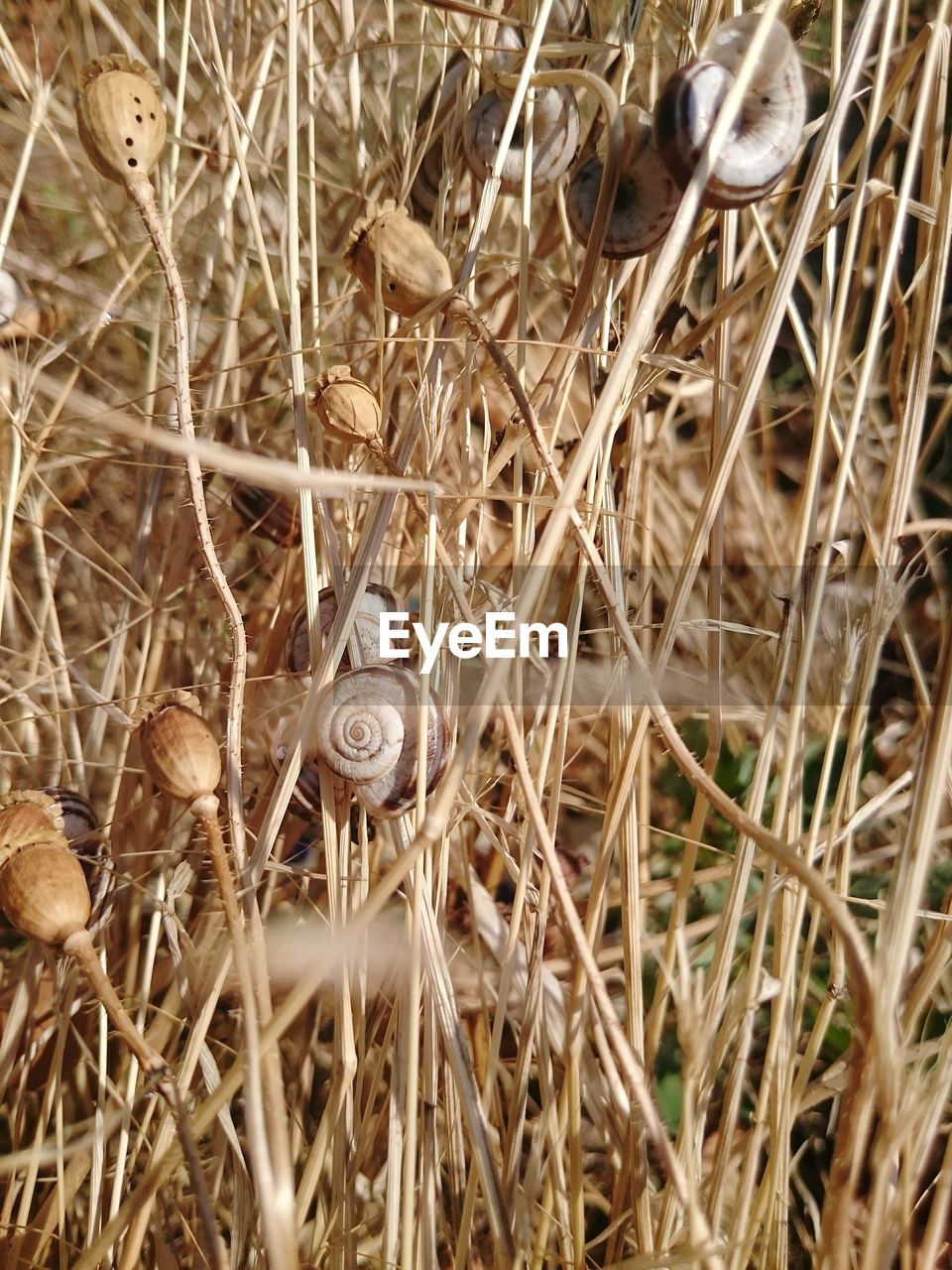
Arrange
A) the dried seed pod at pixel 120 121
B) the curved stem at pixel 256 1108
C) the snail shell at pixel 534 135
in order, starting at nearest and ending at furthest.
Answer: the curved stem at pixel 256 1108
the dried seed pod at pixel 120 121
the snail shell at pixel 534 135

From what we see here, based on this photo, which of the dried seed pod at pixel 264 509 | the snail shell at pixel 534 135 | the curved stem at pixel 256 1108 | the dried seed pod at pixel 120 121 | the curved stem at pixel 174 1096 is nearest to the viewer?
the curved stem at pixel 256 1108

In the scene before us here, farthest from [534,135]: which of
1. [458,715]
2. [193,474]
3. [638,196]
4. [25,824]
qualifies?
[25,824]

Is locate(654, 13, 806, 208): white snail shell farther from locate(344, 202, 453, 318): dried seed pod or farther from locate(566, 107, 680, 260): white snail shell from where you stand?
locate(344, 202, 453, 318): dried seed pod

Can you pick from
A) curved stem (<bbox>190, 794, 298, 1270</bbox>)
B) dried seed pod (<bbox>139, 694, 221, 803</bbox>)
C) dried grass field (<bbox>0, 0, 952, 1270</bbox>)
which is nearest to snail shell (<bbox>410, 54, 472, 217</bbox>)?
dried grass field (<bbox>0, 0, 952, 1270</bbox>)

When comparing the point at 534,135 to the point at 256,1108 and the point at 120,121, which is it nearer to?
the point at 120,121

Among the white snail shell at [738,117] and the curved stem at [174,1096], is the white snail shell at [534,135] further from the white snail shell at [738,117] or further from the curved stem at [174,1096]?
the curved stem at [174,1096]

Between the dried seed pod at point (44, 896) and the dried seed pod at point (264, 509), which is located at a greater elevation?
the dried seed pod at point (264, 509)

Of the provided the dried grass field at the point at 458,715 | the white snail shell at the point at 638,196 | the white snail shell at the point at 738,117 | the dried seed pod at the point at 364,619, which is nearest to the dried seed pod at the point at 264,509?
the dried grass field at the point at 458,715
